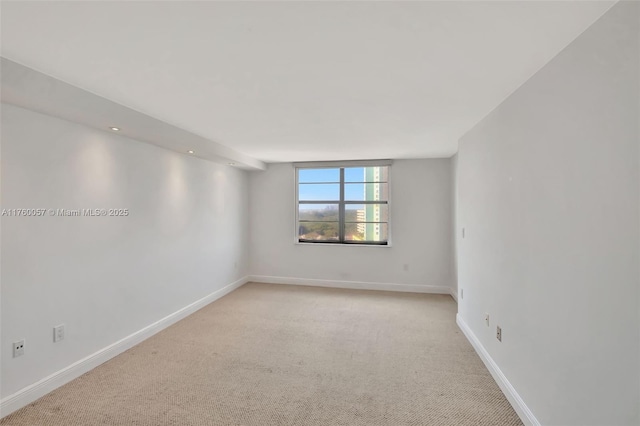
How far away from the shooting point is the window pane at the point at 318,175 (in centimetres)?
554

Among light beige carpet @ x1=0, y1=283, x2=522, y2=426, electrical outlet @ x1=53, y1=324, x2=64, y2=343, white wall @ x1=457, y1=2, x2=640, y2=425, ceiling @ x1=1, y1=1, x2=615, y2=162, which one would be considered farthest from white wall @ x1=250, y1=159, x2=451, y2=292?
electrical outlet @ x1=53, y1=324, x2=64, y2=343

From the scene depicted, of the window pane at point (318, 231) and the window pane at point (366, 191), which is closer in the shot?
the window pane at point (366, 191)

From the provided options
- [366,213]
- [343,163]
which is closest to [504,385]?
[366,213]

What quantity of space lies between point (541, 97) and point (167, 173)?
361 cm

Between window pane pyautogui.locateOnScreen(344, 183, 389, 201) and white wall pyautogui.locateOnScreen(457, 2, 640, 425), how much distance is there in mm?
2905

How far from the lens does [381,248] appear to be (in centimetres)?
523

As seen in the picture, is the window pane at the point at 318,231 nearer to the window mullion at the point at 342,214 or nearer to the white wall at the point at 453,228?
the window mullion at the point at 342,214

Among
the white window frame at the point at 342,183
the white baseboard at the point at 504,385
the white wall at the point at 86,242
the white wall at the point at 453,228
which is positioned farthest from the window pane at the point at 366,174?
the white baseboard at the point at 504,385

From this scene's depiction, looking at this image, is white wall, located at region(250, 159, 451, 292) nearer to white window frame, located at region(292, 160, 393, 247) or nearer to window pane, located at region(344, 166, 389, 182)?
white window frame, located at region(292, 160, 393, 247)

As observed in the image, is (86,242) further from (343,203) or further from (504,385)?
(343,203)

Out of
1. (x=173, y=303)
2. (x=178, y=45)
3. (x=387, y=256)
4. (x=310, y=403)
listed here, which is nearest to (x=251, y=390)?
(x=310, y=403)

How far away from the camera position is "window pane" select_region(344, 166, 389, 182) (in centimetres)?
534

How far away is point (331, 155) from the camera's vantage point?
15.7 feet

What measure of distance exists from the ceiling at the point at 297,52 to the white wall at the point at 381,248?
2.36m
